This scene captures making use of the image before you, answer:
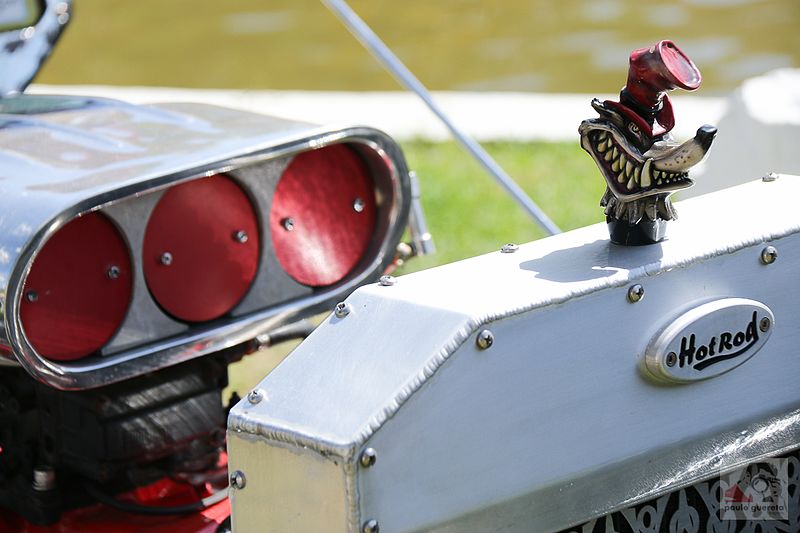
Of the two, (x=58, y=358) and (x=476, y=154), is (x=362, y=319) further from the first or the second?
(x=476, y=154)

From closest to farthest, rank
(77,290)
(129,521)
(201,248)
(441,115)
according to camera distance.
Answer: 1. (77,290)
2. (201,248)
3. (129,521)
4. (441,115)

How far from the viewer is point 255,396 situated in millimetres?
1691

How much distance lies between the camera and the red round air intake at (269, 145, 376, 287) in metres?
2.57

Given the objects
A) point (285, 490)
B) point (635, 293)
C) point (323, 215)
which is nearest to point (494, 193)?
point (323, 215)

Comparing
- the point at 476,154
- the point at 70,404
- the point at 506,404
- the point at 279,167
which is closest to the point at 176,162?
the point at 279,167

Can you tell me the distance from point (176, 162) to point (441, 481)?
92cm

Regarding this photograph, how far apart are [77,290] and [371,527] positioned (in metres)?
0.91

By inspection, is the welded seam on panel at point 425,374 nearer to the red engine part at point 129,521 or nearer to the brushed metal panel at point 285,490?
the brushed metal panel at point 285,490

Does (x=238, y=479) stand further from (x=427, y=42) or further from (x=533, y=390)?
(x=427, y=42)

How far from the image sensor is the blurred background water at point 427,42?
29.9ft

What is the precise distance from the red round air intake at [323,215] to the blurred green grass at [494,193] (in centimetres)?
263

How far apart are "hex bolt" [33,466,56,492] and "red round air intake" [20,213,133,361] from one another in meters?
0.31

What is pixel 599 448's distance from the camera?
1723mm

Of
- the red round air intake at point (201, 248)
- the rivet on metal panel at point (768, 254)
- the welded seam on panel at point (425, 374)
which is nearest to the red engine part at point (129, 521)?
the red round air intake at point (201, 248)
